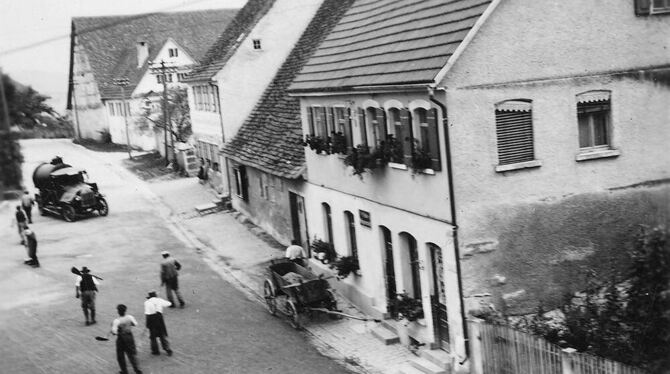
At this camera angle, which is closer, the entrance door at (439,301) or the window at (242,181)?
the entrance door at (439,301)

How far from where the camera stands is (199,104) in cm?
3747

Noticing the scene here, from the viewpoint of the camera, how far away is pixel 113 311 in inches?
788

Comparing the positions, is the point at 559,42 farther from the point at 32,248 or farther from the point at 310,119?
the point at 32,248

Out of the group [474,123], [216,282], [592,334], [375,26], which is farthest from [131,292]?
[592,334]

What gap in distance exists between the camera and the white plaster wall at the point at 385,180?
13797 mm

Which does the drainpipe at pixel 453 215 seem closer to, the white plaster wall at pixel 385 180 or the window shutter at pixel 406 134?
the white plaster wall at pixel 385 180

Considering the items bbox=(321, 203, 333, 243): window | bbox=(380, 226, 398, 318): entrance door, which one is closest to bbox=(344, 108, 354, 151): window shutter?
bbox=(380, 226, 398, 318): entrance door

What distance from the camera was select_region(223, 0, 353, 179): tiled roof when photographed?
24.3 metres

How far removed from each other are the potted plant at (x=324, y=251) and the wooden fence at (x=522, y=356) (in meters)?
7.46

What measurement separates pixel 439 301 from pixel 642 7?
706cm

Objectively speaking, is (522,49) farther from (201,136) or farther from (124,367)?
(201,136)

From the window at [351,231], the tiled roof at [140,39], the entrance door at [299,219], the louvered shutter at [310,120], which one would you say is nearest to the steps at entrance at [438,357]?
the window at [351,231]

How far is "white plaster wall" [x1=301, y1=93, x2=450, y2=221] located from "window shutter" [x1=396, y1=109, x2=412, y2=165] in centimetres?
21

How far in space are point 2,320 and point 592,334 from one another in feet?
52.7
